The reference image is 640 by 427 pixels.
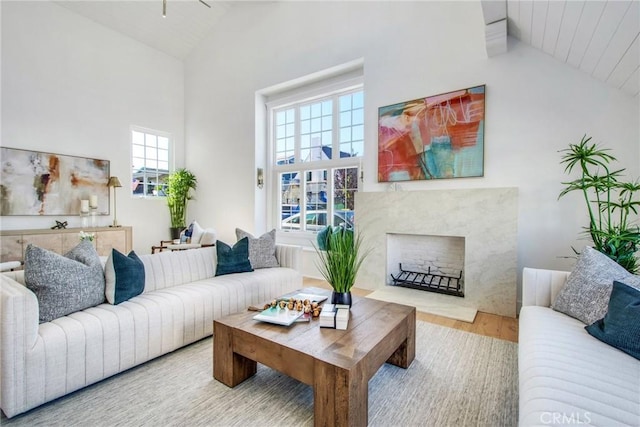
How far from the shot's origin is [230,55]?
577 cm

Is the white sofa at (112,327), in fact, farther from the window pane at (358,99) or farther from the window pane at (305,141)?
the window pane at (358,99)

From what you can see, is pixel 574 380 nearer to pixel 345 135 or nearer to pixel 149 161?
pixel 345 135

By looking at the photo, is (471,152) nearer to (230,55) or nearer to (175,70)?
(230,55)

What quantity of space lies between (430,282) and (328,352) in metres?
2.73

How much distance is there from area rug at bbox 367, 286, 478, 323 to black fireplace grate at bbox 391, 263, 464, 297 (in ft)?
0.27

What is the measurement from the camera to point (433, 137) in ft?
11.9

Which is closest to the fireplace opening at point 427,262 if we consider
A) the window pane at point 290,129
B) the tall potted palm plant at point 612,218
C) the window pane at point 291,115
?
the tall potted palm plant at point 612,218

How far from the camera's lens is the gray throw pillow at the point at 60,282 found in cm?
173

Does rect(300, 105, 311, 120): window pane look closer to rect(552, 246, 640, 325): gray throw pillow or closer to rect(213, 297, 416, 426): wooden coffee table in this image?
rect(213, 297, 416, 426): wooden coffee table

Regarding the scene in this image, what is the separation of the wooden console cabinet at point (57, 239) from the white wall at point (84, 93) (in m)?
0.39

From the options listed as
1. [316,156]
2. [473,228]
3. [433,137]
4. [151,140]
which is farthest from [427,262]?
[151,140]

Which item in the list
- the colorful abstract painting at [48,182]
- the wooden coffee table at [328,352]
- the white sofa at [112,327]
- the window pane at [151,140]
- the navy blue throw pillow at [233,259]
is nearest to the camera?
the wooden coffee table at [328,352]

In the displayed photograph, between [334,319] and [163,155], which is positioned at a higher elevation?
[163,155]

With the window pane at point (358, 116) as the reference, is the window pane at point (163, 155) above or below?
below
